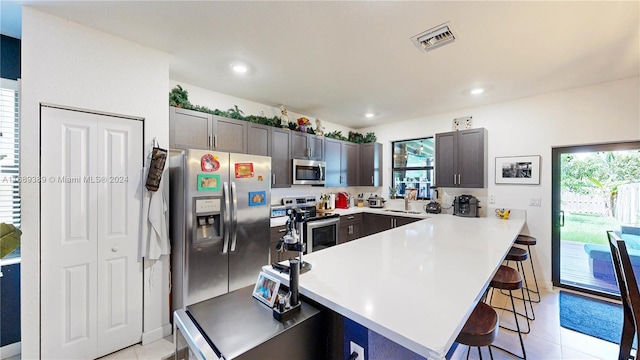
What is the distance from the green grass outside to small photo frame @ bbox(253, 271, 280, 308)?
13.0 ft

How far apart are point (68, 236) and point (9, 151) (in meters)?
0.86

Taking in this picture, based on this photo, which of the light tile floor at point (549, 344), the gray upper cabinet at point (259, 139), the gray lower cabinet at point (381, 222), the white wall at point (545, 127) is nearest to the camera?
the light tile floor at point (549, 344)

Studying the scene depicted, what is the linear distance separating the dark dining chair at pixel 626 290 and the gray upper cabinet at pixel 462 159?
218 cm

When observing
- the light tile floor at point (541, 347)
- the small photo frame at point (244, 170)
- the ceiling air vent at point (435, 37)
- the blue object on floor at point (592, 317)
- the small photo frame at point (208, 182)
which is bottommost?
the light tile floor at point (541, 347)

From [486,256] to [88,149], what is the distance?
3.10 metres

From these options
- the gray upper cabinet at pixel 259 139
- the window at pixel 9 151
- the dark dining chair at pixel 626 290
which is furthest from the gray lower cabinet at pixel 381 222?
the window at pixel 9 151

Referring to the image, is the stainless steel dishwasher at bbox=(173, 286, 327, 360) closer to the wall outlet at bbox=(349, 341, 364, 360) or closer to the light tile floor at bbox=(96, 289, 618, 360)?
the wall outlet at bbox=(349, 341, 364, 360)

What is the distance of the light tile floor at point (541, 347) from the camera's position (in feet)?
6.68

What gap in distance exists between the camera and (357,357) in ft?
3.47

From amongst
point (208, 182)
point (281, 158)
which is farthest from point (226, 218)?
point (281, 158)

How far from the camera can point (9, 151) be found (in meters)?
1.99

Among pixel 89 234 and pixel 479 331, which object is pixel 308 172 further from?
pixel 479 331

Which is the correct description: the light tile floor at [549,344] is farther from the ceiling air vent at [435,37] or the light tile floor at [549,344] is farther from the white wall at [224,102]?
the white wall at [224,102]

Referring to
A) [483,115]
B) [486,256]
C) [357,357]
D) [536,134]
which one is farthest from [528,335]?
[483,115]
